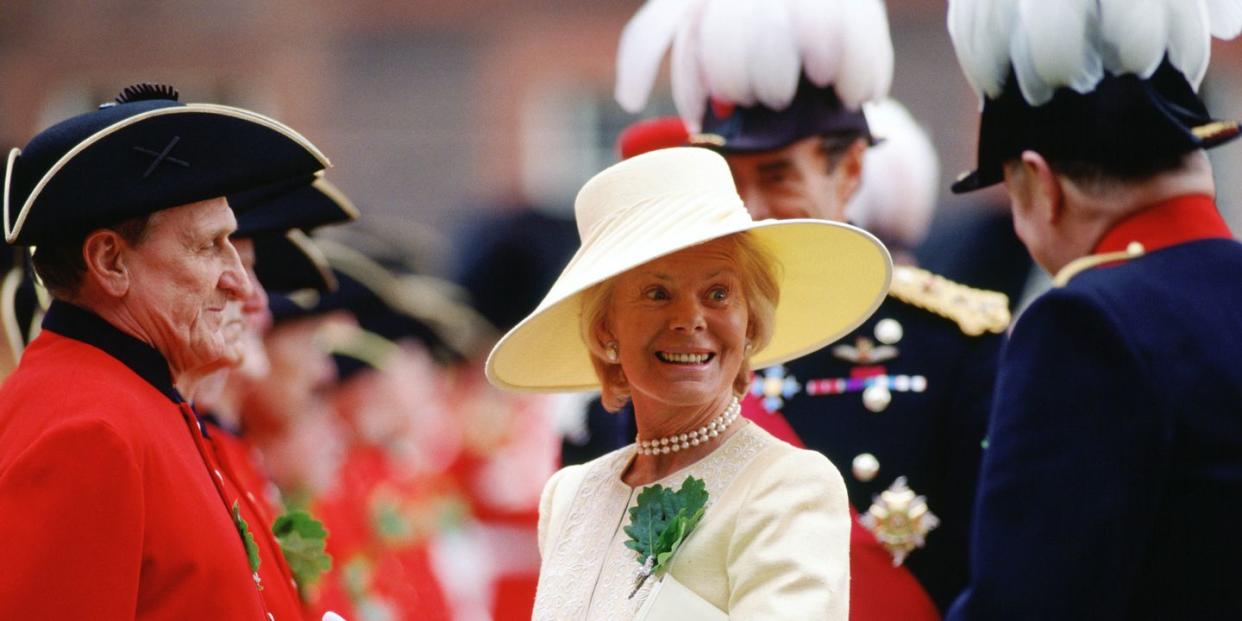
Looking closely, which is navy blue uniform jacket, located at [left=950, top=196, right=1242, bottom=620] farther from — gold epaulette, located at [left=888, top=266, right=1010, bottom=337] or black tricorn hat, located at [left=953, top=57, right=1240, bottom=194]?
gold epaulette, located at [left=888, top=266, right=1010, bottom=337]

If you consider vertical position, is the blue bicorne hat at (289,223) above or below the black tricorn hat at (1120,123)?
below

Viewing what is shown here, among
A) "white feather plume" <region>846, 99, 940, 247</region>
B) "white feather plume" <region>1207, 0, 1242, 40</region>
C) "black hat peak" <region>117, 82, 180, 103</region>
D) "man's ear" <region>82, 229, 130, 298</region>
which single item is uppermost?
"black hat peak" <region>117, 82, 180, 103</region>

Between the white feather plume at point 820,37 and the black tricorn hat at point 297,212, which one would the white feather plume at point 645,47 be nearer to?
the white feather plume at point 820,37

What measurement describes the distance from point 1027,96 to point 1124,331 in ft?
2.06

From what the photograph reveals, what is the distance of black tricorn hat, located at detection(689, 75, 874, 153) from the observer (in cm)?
491

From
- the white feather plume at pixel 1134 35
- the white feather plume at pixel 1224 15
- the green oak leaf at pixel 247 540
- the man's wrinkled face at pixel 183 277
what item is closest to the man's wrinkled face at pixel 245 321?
the man's wrinkled face at pixel 183 277

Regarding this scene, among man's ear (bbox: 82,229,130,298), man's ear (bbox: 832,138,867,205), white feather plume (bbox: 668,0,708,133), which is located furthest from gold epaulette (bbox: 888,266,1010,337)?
man's ear (bbox: 82,229,130,298)

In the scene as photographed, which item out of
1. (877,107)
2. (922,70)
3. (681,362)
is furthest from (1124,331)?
(922,70)

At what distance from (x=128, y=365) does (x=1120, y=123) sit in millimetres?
2075

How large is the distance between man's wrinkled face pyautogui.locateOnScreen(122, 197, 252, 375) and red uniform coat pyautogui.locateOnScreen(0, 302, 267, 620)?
0.08m

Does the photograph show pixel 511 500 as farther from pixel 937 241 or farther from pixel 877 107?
pixel 877 107

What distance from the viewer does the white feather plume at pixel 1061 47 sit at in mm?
3588

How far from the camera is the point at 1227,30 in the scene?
385 centimetres

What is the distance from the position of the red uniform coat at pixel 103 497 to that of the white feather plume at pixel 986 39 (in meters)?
1.81
